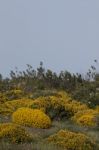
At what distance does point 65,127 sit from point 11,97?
8396 mm

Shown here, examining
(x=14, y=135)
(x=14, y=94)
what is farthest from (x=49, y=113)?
(x=14, y=135)

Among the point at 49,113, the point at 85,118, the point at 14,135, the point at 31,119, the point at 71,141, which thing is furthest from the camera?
the point at 49,113

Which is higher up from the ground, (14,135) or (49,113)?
(49,113)

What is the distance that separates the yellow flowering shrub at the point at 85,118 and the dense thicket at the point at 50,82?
A: 19.4 feet

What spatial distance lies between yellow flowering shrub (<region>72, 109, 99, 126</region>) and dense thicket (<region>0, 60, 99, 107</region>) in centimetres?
590

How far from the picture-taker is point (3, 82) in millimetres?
29172

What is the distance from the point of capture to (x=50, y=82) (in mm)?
30078

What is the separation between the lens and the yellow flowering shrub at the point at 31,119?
15.9 metres

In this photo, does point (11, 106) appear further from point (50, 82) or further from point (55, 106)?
point (50, 82)

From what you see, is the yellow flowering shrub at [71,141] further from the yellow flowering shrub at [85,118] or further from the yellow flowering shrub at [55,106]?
the yellow flowering shrub at [55,106]

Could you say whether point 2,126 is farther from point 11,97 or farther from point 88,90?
point 88,90

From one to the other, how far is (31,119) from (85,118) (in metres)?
2.85

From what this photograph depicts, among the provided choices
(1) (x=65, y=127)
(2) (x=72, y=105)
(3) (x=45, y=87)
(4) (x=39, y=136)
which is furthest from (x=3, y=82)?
(4) (x=39, y=136)

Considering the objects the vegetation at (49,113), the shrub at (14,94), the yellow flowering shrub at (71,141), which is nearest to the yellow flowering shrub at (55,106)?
the vegetation at (49,113)
